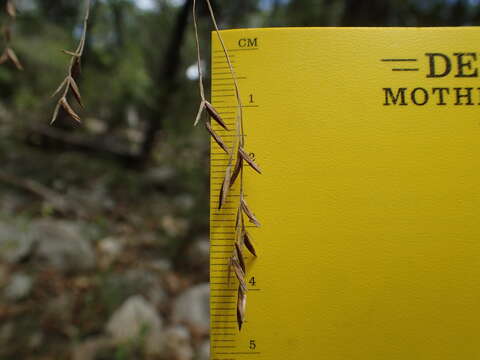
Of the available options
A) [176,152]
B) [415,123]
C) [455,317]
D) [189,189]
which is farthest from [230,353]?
[176,152]

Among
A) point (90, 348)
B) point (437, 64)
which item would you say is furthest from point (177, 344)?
point (437, 64)

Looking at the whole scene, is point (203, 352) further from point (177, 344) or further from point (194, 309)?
point (194, 309)

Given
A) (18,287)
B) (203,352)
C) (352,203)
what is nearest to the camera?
(352,203)

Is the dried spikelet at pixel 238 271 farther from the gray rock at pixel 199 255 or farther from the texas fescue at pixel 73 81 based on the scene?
the gray rock at pixel 199 255

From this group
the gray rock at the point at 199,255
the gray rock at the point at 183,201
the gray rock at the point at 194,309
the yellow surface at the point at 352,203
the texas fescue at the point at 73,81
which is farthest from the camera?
the gray rock at the point at 183,201

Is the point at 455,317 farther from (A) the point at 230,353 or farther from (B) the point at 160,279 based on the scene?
(B) the point at 160,279

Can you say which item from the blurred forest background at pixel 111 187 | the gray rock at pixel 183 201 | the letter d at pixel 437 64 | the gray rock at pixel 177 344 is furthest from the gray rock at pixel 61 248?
the letter d at pixel 437 64
